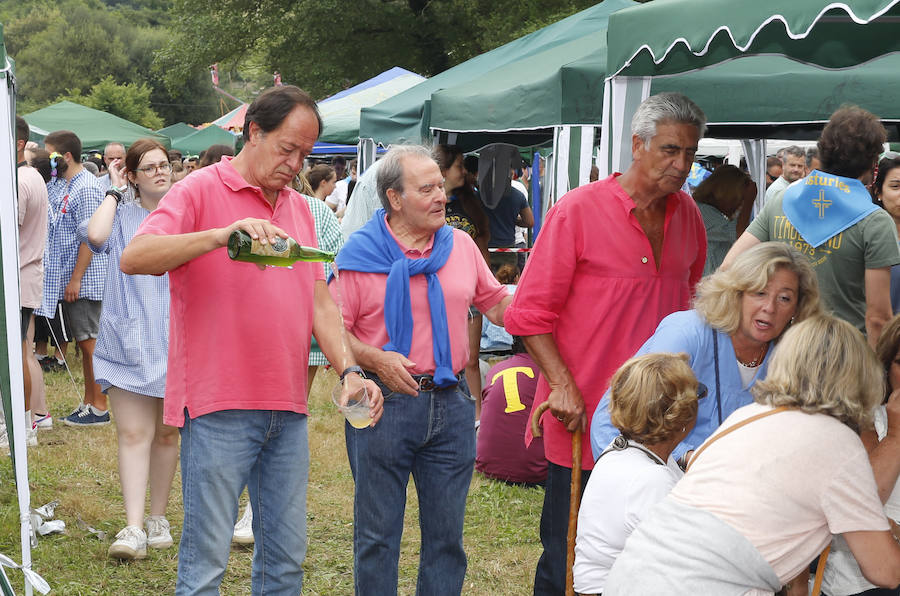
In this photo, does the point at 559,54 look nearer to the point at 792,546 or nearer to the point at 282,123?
the point at 282,123

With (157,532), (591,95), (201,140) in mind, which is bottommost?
(157,532)

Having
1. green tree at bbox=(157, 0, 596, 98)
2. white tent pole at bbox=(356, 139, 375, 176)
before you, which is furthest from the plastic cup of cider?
green tree at bbox=(157, 0, 596, 98)

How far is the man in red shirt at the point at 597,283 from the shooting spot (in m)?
3.48

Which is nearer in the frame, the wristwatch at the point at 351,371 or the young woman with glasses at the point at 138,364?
the wristwatch at the point at 351,371

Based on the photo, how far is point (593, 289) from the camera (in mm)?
3514

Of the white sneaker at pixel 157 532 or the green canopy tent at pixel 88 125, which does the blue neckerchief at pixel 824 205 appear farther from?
the green canopy tent at pixel 88 125

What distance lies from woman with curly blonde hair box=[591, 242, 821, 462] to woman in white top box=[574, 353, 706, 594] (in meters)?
0.23

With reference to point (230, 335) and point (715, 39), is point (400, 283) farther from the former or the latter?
point (715, 39)

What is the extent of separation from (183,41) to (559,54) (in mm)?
27548

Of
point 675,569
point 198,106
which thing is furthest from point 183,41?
point 198,106

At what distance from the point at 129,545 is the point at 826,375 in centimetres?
369

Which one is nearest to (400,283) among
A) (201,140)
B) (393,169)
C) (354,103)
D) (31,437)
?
(393,169)

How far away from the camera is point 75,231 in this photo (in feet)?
25.3

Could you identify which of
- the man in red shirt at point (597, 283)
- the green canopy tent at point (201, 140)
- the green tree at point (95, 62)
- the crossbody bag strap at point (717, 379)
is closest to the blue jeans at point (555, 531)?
the man in red shirt at point (597, 283)
